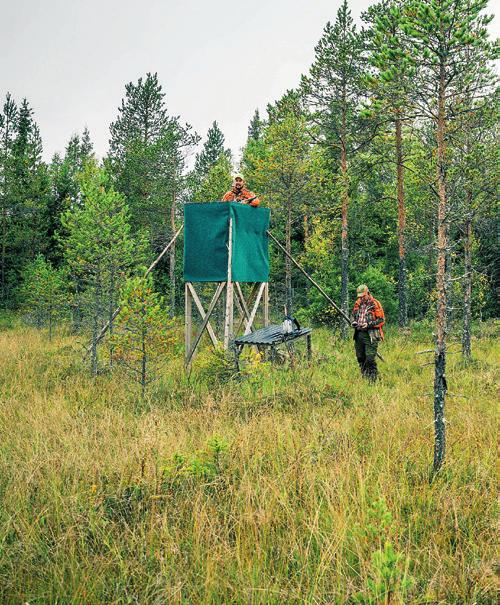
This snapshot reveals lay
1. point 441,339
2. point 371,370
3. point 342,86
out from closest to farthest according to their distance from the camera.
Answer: point 441,339 → point 371,370 → point 342,86

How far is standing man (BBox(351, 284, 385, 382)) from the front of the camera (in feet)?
28.1

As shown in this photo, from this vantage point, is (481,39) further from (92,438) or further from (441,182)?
(92,438)

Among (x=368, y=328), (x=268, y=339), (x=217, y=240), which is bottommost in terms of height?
(x=268, y=339)

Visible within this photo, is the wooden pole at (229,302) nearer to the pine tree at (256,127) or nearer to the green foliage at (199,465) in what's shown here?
the green foliage at (199,465)

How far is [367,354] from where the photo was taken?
28.3ft

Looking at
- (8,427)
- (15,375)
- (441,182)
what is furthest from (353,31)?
→ (8,427)

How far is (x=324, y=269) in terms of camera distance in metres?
19.0

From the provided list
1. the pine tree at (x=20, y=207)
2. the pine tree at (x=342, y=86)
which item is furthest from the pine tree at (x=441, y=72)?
the pine tree at (x=20, y=207)

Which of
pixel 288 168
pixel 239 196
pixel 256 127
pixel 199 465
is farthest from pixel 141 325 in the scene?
pixel 256 127

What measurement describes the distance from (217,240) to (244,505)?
636 centimetres

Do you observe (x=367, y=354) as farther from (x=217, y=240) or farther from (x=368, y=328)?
(x=217, y=240)

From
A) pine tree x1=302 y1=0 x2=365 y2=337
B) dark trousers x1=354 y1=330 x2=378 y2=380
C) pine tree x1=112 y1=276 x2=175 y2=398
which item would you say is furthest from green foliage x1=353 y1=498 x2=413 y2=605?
pine tree x1=302 y1=0 x2=365 y2=337

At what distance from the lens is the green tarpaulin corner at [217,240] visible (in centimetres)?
884

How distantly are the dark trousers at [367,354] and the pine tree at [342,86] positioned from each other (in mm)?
6615
